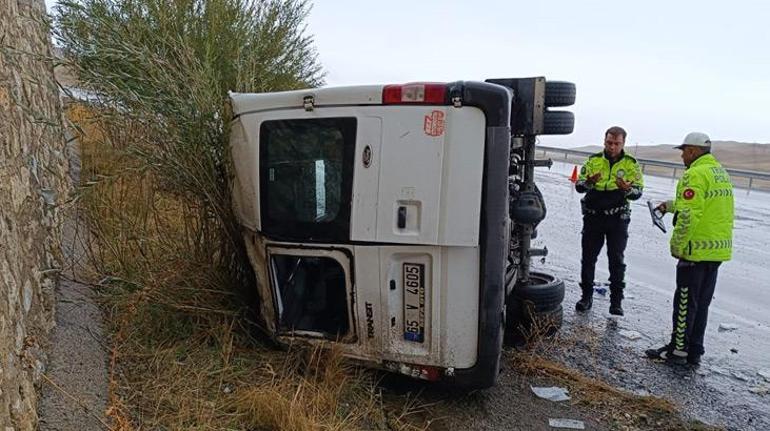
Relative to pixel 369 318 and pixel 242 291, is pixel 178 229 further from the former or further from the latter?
pixel 369 318

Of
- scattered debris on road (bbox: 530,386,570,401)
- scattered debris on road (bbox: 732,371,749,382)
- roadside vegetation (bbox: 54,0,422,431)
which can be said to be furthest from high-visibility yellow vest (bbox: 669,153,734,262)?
roadside vegetation (bbox: 54,0,422,431)

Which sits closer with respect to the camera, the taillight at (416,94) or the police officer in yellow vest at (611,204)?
the taillight at (416,94)

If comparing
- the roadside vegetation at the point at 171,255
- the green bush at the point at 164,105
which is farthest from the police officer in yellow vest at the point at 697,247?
the green bush at the point at 164,105

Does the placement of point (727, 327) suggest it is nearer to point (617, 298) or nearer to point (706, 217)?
point (617, 298)

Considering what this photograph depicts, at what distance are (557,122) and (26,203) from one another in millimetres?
3658

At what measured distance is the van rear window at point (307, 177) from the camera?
11.2ft

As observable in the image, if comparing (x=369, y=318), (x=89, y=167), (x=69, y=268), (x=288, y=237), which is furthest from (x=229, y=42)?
(x=369, y=318)

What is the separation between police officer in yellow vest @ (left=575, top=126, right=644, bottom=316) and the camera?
5.73m

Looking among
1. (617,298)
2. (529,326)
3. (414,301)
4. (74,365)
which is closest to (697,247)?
(617,298)

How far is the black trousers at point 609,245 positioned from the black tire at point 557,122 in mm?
1592

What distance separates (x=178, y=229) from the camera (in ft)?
14.7

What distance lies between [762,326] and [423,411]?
3.78 metres

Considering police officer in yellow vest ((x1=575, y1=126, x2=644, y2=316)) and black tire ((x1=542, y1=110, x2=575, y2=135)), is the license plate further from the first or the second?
police officer in yellow vest ((x1=575, y1=126, x2=644, y2=316))

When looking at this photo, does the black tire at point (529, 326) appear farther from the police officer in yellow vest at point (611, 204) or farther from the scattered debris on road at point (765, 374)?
the scattered debris on road at point (765, 374)
